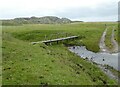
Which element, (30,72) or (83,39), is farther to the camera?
(83,39)

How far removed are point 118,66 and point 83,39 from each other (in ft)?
149

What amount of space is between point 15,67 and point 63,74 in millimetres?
5942

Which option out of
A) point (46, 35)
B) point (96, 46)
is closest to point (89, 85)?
point (96, 46)

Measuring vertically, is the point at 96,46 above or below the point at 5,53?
below

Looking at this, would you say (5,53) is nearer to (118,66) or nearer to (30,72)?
(30,72)

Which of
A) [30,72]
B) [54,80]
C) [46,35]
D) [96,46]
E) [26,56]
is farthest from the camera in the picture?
[46,35]

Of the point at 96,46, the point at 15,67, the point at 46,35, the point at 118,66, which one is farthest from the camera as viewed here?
the point at 46,35

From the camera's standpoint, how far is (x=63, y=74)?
32.6 m

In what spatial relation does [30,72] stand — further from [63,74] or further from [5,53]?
[5,53]

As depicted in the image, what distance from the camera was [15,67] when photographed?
33812 mm

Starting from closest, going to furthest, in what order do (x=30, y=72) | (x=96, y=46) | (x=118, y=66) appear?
(x=30, y=72)
(x=118, y=66)
(x=96, y=46)

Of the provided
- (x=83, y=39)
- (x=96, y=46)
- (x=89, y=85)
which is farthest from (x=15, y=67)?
(x=83, y=39)

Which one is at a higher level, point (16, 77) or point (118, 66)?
point (16, 77)

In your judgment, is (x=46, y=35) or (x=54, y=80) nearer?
(x=54, y=80)
